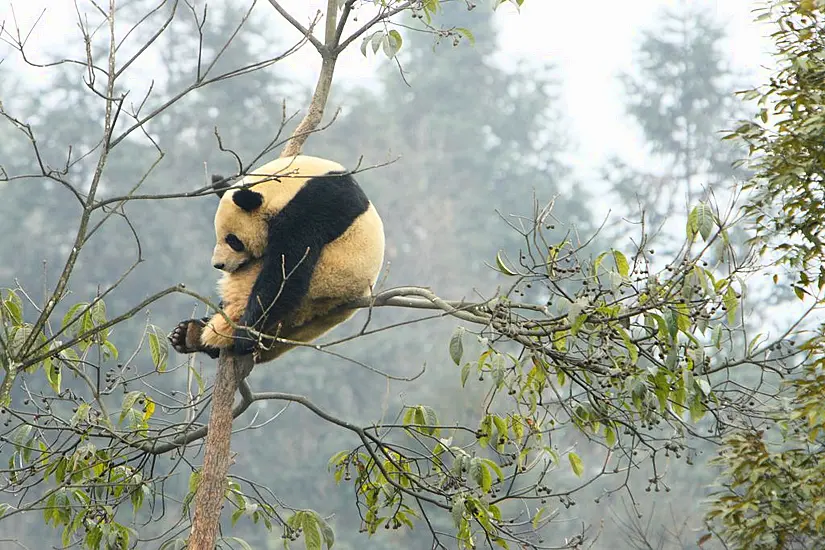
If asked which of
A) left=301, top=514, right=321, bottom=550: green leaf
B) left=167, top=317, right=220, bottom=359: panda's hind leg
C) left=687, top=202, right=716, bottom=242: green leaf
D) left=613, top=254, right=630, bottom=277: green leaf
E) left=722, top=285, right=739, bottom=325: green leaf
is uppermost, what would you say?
left=167, top=317, right=220, bottom=359: panda's hind leg

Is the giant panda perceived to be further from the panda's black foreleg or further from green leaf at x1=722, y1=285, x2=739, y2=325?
green leaf at x1=722, y1=285, x2=739, y2=325

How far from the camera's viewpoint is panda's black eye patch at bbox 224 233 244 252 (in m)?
3.95

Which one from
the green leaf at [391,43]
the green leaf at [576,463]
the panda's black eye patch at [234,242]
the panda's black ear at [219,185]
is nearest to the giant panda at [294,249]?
the panda's black eye patch at [234,242]

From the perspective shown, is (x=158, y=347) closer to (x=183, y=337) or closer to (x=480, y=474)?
(x=183, y=337)

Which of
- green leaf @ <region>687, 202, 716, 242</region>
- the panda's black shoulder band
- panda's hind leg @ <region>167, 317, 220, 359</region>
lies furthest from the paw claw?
green leaf @ <region>687, 202, 716, 242</region>

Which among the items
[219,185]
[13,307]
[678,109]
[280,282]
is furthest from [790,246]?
[678,109]

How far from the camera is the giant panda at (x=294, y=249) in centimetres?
376

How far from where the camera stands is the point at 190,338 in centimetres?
386

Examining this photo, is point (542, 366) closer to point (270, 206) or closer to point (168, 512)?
point (270, 206)

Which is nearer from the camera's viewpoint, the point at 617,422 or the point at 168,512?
the point at 617,422

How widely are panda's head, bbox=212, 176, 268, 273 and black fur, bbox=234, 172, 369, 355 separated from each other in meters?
0.06

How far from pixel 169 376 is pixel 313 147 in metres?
7.52

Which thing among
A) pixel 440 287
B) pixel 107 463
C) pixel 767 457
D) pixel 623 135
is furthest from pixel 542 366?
pixel 623 135

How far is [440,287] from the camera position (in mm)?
24812
